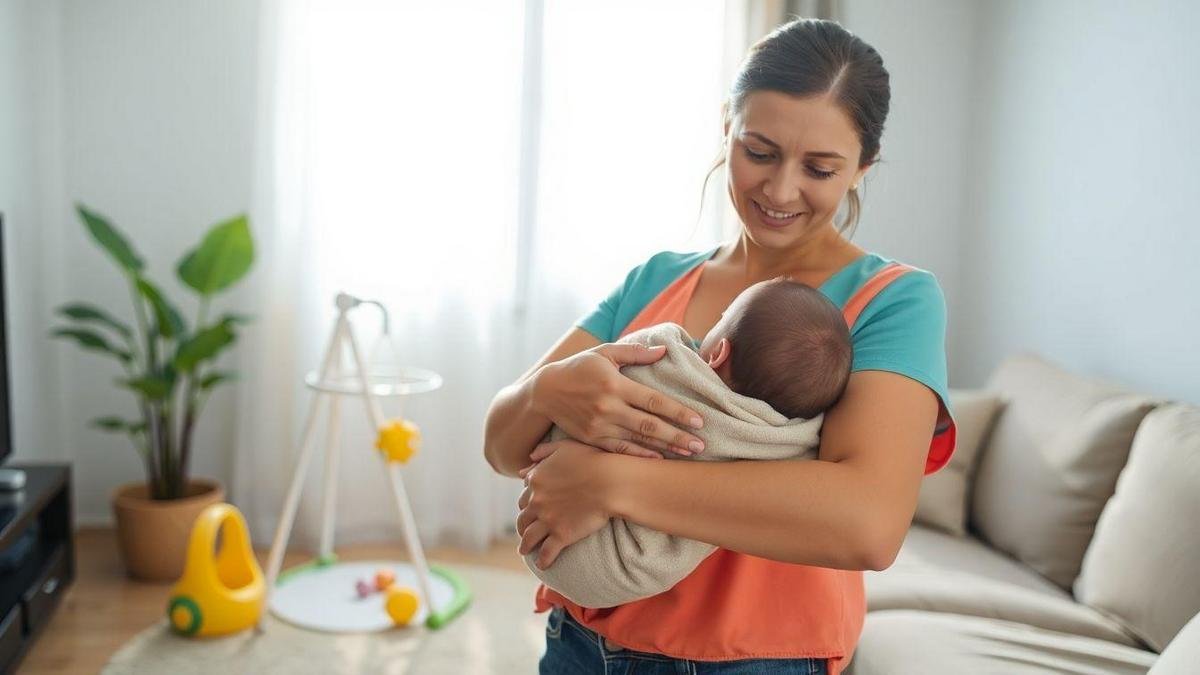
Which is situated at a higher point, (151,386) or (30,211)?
(30,211)

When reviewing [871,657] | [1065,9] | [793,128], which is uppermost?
[1065,9]

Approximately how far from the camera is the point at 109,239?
3174mm

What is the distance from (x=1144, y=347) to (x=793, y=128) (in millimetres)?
2066

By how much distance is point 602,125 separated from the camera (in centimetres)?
375

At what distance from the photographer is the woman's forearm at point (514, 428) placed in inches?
43.6

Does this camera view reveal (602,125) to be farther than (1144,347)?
Yes

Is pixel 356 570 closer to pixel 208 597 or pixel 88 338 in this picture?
pixel 208 597

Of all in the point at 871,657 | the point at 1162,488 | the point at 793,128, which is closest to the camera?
the point at 793,128

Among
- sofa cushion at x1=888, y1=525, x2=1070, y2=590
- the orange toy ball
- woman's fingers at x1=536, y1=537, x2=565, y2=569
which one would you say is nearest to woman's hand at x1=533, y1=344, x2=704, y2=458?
woman's fingers at x1=536, y1=537, x2=565, y2=569

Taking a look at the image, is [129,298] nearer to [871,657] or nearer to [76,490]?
[76,490]

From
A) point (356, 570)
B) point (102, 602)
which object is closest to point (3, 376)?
point (102, 602)

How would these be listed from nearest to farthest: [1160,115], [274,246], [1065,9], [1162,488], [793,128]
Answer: [793,128] < [1162,488] < [1160,115] < [1065,9] < [274,246]

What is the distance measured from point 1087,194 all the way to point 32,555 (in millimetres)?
3177

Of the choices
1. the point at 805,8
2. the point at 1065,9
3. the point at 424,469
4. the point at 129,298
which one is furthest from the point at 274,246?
the point at 1065,9
